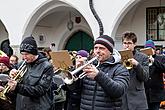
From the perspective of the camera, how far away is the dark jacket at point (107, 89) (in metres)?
3.47

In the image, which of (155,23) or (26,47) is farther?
(155,23)

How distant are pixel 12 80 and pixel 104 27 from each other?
340 inches

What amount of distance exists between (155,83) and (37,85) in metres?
2.92

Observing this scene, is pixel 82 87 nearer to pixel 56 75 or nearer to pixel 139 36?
pixel 56 75

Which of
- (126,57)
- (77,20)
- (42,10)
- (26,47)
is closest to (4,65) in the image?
(26,47)

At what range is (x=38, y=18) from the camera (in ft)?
47.8

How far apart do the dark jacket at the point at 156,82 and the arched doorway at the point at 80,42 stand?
960 centimetres

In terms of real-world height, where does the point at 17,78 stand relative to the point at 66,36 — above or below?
below

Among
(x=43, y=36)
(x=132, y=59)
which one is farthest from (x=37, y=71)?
(x=43, y=36)

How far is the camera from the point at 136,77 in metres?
5.12

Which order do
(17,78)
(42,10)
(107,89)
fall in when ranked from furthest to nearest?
(42,10) < (17,78) < (107,89)

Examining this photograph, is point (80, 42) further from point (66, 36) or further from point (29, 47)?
point (29, 47)

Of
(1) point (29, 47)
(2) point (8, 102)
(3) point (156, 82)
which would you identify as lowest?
(2) point (8, 102)

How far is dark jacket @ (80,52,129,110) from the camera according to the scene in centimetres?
347
